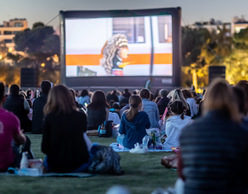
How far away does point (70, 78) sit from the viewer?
29578mm

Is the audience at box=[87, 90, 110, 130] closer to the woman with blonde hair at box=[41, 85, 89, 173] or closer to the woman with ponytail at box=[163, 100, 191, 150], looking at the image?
the woman with ponytail at box=[163, 100, 191, 150]

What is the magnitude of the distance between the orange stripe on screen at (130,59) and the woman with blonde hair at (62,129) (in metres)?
22.0

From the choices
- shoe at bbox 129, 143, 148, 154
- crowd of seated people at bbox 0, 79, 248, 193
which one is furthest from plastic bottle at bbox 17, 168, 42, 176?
shoe at bbox 129, 143, 148, 154

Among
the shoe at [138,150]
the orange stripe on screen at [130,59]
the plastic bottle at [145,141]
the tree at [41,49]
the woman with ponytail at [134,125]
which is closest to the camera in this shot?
the shoe at [138,150]

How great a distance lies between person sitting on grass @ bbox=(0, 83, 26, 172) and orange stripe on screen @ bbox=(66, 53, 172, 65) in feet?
71.5

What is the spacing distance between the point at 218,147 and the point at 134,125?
6.26 m

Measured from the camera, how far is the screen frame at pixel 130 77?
92.5ft

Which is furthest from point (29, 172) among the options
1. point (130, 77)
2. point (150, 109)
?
point (130, 77)

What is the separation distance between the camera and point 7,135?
6.79 m

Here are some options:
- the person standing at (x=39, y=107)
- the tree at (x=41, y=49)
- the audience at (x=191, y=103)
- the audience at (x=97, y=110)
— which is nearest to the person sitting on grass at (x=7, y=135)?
the person standing at (x=39, y=107)

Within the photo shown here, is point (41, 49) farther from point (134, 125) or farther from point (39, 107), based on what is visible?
point (134, 125)

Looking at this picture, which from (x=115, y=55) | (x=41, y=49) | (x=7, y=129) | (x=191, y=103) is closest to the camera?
(x=7, y=129)

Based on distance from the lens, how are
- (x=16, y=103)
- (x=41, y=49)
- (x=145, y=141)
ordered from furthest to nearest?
(x=41, y=49), (x=16, y=103), (x=145, y=141)

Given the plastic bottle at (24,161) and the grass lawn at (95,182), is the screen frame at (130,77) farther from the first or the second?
the plastic bottle at (24,161)
